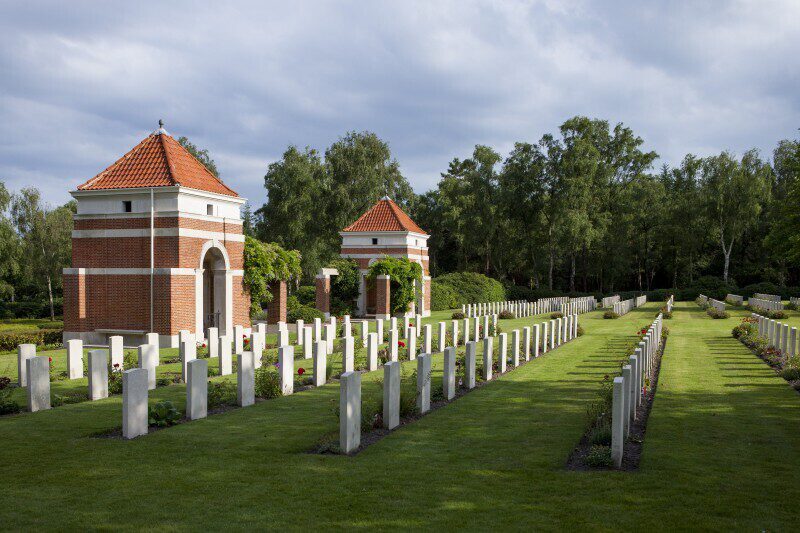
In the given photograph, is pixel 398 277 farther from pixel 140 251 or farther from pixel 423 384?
pixel 423 384

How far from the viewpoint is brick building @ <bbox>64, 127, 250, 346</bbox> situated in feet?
63.8

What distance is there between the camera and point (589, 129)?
182ft

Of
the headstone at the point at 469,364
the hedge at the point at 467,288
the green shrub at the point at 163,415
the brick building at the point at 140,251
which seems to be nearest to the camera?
the green shrub at the point at 163,415

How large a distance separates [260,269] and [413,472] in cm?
1720

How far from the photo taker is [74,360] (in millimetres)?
13312

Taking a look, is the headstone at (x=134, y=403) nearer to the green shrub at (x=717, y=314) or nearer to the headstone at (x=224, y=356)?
the headstone at (x=224, y=356)

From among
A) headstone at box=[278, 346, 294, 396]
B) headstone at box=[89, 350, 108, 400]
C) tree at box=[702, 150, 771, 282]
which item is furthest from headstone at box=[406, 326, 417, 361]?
tree at box=[702, 150, 771, 282]

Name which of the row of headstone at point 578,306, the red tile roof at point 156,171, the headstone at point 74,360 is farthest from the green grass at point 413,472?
the row of headstone at point 578,306

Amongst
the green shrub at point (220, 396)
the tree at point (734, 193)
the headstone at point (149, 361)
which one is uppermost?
the tree at point (734, 193)

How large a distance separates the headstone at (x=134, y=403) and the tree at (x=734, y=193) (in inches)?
2153

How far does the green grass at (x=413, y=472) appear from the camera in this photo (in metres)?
5.58

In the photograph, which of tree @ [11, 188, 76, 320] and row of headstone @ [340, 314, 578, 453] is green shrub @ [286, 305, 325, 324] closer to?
row of headstone @ [340, 314, 578, 453]

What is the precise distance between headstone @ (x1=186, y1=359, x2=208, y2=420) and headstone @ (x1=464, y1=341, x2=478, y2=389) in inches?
193

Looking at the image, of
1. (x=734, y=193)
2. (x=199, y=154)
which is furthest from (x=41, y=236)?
(x=734, y=193)
